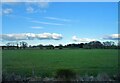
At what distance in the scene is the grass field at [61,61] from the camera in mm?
4152

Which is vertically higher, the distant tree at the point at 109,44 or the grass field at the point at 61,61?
the distant tree at the point at 109,44

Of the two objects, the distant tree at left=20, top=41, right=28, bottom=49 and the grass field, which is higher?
the distant tree at left=20, top=41, right=28, bottom=49

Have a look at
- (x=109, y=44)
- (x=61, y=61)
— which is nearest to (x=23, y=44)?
(x=61, y=61)

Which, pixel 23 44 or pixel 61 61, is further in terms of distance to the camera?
pixel 23 44

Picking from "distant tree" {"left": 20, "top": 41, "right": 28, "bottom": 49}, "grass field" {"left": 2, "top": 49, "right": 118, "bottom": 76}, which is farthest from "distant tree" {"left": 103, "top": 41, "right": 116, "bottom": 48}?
"distant tree" {"left": 20, "top": 41, "right": 28, "bottom": 49}

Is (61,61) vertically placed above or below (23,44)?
below

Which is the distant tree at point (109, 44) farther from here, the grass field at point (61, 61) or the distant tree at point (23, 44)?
the distant tree at point (23, 44)

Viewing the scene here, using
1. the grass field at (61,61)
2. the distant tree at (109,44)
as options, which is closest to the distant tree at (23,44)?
the grass field at (61,61)

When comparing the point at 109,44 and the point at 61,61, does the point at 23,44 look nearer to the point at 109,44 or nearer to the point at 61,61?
the point at 61,61

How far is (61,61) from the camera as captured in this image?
4.16 metres

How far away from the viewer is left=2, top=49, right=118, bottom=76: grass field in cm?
415

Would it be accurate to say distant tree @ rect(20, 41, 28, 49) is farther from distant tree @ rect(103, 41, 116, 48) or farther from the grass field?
distant tree @ rect(103, 41, 116, 48)

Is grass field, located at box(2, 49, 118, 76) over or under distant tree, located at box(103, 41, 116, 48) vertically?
under

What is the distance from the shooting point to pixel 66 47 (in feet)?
13.7
